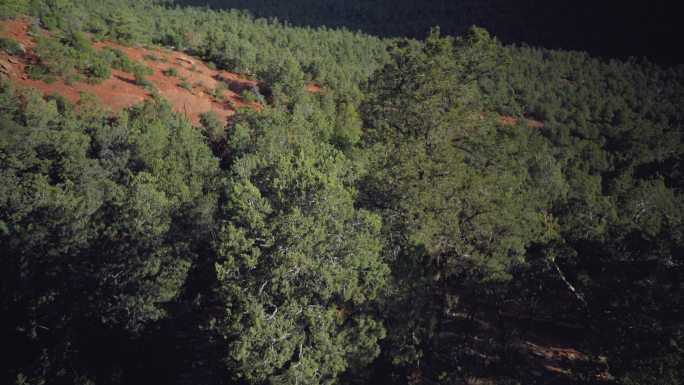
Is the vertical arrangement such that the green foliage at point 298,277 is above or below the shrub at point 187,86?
below

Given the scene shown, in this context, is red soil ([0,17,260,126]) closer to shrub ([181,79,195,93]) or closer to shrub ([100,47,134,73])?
shrub ([181,79,195,93])

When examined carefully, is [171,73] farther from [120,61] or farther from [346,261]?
[346,261]

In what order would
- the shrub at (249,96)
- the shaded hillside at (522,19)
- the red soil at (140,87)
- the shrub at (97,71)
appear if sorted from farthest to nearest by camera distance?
the shaded hillside at (522,19) < the shrub at (249,96) < the shrub at (97,71) < the red soil at (140,87)

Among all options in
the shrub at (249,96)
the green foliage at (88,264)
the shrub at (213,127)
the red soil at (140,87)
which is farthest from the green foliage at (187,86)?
the green foliage at (88,264)

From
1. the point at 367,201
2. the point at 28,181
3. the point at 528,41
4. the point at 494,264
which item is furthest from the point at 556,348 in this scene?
the point at 528,41

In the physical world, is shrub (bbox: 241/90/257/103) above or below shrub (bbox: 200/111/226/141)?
above

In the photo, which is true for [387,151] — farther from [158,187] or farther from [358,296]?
[158,187]

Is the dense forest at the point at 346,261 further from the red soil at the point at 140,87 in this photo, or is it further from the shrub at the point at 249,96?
the shrub at the point at 249,96

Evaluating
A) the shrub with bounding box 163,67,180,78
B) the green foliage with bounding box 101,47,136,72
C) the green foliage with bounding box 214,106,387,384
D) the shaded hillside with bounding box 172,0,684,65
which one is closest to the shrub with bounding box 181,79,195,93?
the shrub with bounding box 163,67,180,78
